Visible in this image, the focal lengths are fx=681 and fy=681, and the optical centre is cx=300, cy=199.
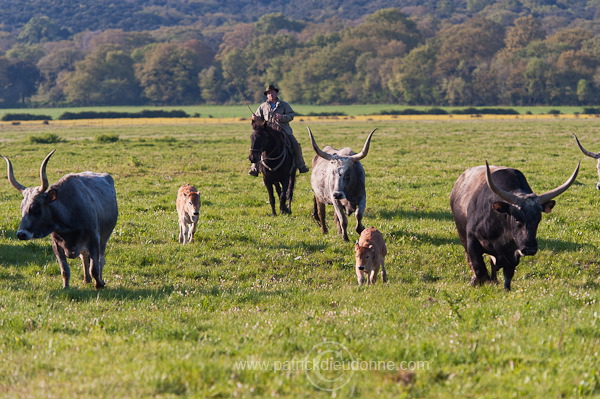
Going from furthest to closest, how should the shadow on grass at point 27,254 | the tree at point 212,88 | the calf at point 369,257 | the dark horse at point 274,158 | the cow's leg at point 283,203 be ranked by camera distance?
the tree at point 212,88 → the cow's leg at point 283,203 → the dark horse at point 274,158 → the shadow on grass at point 27,254 → the calf at point 369,257

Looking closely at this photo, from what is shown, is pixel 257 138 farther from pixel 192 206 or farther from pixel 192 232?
pixel 192 232

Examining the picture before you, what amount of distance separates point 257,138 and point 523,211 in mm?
10521

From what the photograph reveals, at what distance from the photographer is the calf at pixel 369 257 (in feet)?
39.7

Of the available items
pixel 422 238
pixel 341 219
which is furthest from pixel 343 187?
pixel 422 238

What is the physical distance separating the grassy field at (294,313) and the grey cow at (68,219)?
60cm

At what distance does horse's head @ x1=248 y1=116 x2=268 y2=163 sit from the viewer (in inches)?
765

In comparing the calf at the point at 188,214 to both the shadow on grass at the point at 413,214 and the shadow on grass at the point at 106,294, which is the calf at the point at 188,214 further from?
the shadow on grass at the point at 413,214

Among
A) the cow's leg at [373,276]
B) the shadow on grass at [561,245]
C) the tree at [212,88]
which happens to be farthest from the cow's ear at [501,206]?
the tree at [212,88]

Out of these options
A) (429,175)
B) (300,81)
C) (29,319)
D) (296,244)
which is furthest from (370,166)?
(300,81)

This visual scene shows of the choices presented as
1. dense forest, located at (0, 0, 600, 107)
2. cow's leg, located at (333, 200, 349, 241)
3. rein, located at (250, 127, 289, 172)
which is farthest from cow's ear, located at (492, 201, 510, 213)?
dense forest, located at (0, 0, 600, 107)

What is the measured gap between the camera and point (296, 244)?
15289 mm

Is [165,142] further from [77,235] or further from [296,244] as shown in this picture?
[77,235]

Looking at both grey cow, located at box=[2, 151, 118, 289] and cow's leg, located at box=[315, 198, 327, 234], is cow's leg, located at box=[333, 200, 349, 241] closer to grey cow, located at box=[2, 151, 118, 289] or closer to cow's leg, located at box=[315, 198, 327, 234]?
cow's leg, located at box=[315, 198, 327, 234]

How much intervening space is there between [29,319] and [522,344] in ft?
20.2
